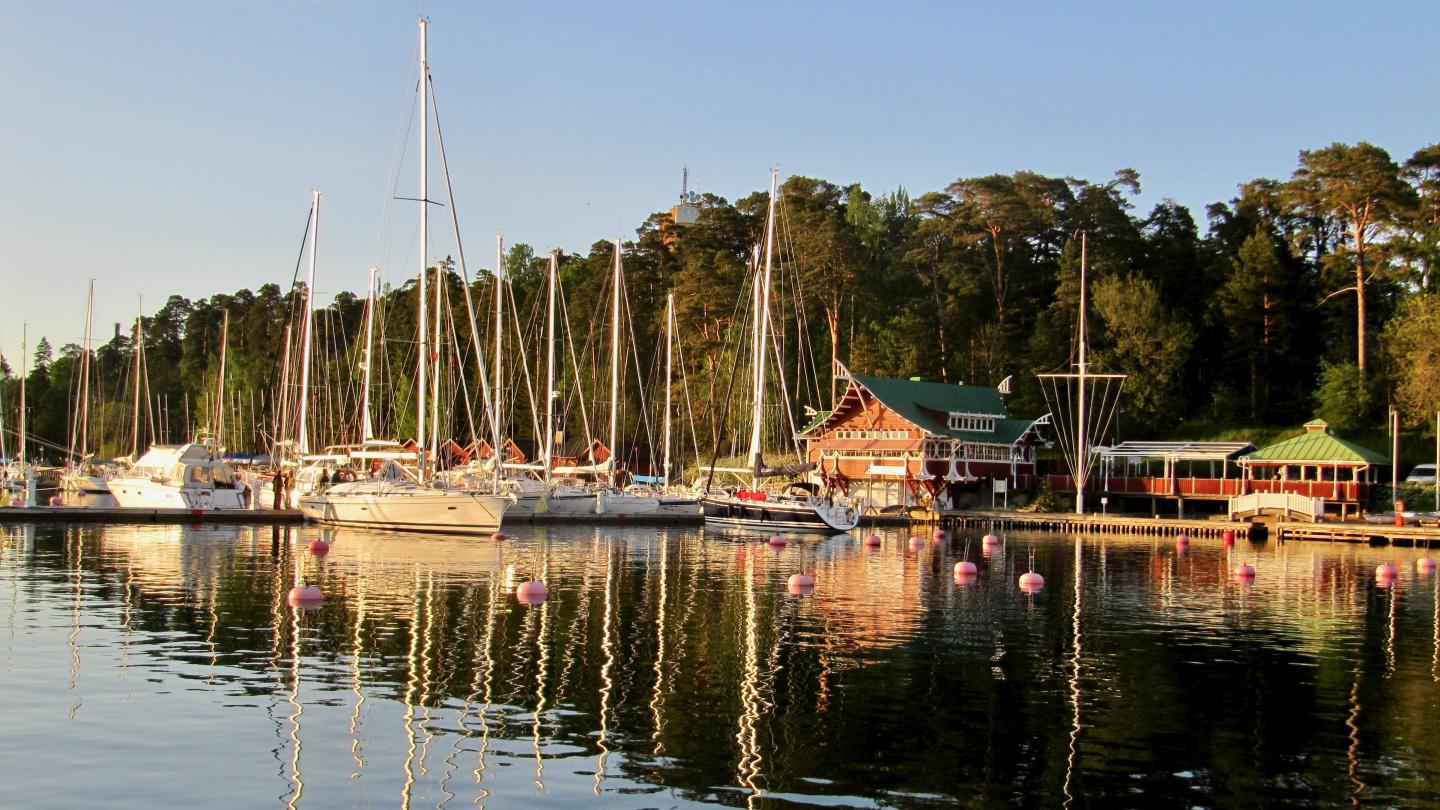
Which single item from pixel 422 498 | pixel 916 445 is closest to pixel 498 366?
pixel 422 498

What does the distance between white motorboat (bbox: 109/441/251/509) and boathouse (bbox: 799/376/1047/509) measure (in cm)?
3477

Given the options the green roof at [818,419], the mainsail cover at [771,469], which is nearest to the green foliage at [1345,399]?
the green roof at [818,419]

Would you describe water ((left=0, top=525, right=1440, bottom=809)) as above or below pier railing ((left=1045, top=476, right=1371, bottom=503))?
below

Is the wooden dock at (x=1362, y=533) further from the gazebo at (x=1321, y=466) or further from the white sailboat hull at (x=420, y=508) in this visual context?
the white sailboat hull at (x=420, y=508)

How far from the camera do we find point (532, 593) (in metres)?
30.4

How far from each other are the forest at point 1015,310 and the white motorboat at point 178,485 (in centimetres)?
909

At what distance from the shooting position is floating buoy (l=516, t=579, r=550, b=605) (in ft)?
98.8

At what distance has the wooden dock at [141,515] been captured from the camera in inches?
2152

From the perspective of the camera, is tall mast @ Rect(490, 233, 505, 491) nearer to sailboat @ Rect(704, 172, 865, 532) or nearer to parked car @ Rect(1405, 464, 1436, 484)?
sailboat @ Rect(704, 172, 865, 532)

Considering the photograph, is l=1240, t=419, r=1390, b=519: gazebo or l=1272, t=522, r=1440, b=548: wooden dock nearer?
l=1272, t=522, r=1440, b=548: wooden dock

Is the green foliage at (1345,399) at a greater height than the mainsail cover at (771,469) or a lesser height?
greater

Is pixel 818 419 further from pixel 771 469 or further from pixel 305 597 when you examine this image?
pixel 305 597

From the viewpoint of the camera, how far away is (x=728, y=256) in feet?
329

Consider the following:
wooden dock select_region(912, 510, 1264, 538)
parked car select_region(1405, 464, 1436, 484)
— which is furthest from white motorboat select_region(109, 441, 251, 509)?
parked car select_region(1405, 464, 1436, 484)
